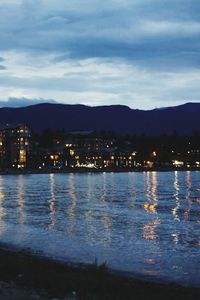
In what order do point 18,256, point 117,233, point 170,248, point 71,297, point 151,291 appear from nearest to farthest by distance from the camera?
point 71,297
point 151,291
point 18,256
point 170,248
point 117,233

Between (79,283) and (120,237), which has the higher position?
(79,283)

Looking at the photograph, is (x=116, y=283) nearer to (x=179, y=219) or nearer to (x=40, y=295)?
(x=40, y=295)

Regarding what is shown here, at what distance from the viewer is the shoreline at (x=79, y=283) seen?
16.8 m

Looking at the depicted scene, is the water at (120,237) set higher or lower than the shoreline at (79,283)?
lower

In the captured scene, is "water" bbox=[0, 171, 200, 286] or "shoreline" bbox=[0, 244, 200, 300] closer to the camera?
"shoreline" bbox=[0, 244, 200, 300]

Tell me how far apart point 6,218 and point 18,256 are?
24.0 m

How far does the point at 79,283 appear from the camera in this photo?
59.2ft

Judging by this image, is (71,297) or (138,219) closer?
(71,297)

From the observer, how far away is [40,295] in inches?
622

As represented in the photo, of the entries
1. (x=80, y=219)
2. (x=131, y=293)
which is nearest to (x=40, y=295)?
(x=131, y=293)

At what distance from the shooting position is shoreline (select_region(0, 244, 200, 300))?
1680cm

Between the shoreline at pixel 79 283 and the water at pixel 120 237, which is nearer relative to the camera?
the shoreline at pixel 79 283

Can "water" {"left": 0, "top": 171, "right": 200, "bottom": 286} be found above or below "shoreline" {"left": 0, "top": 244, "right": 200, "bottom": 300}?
below

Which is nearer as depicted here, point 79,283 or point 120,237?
point 79,283
